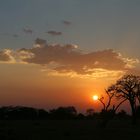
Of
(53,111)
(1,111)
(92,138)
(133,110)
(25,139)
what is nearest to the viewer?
(25,139)

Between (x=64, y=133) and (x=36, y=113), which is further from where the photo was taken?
(x=36, y=113)

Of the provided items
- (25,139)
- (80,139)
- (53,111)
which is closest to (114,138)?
Result: (80,139)

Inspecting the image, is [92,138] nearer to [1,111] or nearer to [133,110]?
[133,110]

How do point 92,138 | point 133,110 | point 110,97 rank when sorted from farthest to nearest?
1. point 133,110
2. point 110,97
3. point 92,138

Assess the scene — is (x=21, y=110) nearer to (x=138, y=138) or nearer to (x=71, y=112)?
(x=71, y=112)

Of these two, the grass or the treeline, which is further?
the treeline

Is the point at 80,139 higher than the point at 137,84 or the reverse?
the reverse

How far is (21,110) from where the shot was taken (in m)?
106

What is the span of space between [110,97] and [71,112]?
216 feet

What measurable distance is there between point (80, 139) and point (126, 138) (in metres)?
4.37

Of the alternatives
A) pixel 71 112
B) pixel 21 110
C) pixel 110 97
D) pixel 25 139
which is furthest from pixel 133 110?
pixel 71 112

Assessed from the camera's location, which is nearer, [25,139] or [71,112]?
[25,139]

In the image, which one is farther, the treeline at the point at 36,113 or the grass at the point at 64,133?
the treeline at the point at 36,113

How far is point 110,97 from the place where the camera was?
5609 cm
